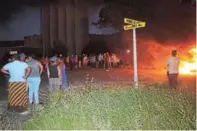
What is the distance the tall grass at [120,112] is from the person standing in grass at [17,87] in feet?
6.86

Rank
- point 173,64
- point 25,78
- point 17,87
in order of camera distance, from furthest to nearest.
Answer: point 173,64, point 25,78, point 17,87

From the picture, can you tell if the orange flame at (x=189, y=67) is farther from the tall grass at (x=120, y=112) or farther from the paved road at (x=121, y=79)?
the tall grass at (x=120, y=112)

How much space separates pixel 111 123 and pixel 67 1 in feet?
196

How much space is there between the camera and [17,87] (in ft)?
43.9

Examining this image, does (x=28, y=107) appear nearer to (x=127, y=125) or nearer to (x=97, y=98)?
(x=97, y=98)

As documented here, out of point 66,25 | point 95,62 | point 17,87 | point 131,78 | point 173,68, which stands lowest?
point 131,78

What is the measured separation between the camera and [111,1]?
53125 millimetres

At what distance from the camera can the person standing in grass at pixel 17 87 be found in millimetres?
13320

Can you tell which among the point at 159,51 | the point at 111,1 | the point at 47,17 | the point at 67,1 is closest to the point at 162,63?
the point at 159,51

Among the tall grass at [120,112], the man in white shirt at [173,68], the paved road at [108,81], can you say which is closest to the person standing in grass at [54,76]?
the paved road at [108,81]

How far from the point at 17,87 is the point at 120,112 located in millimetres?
4689

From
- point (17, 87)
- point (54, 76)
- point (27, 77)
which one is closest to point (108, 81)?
point (54, 76)

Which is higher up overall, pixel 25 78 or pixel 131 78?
pixel 25 78

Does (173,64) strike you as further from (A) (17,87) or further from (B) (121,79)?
(B) (121,79)
